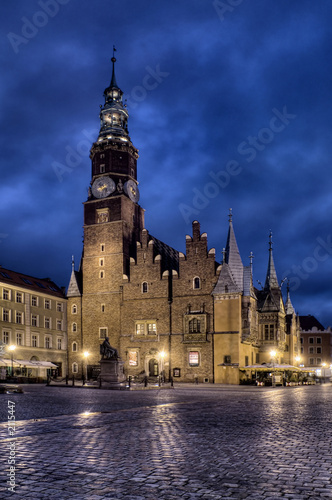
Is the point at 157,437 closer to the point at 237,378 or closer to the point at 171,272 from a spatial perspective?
the point at 237,378

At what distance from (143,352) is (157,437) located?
151 feet

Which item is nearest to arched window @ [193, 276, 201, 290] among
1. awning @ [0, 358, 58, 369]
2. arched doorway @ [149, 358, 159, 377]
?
arched doorway @ [149, 358, 159, 377]

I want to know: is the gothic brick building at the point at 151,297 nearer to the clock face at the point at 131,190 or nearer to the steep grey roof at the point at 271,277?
the clock face at the point at 131,190

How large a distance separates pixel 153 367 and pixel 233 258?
14.7 metres

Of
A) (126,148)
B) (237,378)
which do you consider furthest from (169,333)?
(126,148)

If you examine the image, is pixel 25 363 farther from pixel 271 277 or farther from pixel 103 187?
pixel 271 277

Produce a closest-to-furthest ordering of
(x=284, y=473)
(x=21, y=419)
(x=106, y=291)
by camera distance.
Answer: (x=284, y=473) → (x=21, y=419) → (x=106, y=291)

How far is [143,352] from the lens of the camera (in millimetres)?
55812

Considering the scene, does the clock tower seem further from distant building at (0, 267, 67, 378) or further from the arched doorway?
the arched doorway

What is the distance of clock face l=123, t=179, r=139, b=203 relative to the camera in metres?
61.7

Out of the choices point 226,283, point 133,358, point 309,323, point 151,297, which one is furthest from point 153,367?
point 309,323

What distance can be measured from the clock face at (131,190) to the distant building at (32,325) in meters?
14.8

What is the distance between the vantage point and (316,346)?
101m

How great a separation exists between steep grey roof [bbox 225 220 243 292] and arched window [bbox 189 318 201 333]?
570 centimetres
